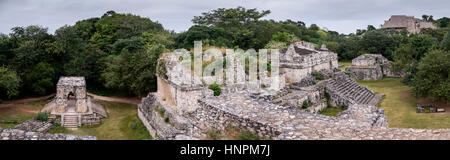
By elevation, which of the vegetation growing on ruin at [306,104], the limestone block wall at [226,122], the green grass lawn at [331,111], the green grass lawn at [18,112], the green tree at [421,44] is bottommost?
the green grass lawn at [18,112]

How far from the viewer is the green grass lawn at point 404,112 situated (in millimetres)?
15327

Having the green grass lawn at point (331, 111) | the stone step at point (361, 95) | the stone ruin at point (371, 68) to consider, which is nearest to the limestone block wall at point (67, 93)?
the green grass lawn at point (331, 111)

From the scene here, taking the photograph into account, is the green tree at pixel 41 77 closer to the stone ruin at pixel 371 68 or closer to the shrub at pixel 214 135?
the shrub at pixel 214 135

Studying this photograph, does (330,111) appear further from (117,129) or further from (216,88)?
(117,129)

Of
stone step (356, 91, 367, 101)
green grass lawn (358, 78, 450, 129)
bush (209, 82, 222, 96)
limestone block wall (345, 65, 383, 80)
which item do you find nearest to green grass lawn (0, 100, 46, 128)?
bush (209, 82, 222, 96)

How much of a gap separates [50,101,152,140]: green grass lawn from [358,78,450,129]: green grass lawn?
474 inches

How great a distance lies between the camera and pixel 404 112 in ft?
58.0

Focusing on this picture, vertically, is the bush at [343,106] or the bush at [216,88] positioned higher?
the bush at [216,88]

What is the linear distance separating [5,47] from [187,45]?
41.4ft

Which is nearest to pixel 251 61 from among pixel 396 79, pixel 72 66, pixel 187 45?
pixel 187 45

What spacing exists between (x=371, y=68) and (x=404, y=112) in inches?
522

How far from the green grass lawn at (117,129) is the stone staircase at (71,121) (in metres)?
0.38

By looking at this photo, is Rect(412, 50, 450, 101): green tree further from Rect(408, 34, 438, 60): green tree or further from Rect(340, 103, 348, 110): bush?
Rect(408, 34, 438, 60): green tree
